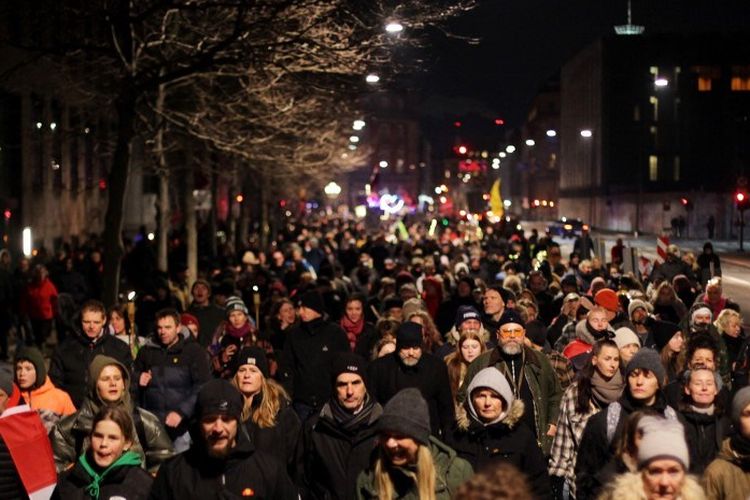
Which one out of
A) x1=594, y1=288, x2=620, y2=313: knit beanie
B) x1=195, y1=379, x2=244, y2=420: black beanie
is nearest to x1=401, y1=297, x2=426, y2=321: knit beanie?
x1=594, y1=288, x2=620, y2=313: knit beanie

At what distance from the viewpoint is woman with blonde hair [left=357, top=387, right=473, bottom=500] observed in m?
6.04

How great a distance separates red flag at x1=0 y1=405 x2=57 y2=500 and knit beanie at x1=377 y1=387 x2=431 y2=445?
1985mm

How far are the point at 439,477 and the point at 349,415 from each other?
119cm

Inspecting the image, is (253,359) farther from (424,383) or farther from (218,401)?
(218,401)

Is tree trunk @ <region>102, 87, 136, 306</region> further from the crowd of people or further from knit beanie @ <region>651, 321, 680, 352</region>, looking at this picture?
knit beanie @ <region>651, 321, 680, 352</region>

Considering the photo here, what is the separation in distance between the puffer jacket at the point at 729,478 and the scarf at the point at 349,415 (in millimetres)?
1797

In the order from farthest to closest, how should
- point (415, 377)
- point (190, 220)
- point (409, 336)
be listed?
point (190, 220) → point (409, 336) → point (415, 377)

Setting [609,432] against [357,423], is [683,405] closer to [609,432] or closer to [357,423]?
[609,432]

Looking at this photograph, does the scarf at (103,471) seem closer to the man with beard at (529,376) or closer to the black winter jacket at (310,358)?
the man with beard at (529,376)

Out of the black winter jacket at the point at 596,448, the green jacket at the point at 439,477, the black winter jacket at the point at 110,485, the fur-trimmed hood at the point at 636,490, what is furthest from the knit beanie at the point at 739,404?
the black winter jacket at the point at 110,485

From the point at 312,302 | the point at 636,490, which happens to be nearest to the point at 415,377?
the point at 312,302

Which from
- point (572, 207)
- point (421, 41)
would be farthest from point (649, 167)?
point (421, 41)

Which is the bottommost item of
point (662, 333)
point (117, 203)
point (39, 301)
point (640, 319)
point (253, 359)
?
point (39, 301)

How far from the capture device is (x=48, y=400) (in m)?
9.15
